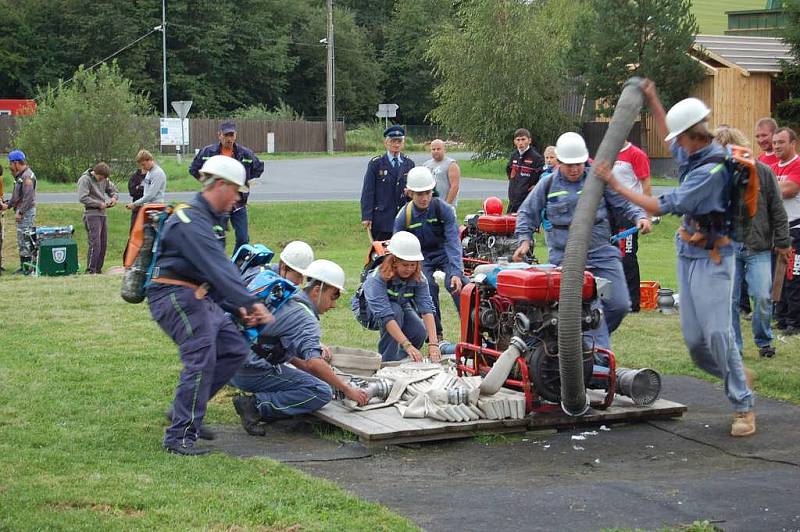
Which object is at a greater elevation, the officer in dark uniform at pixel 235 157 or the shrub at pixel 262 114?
the shrub at pixel 262 114

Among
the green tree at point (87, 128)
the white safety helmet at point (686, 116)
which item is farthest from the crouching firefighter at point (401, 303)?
the green tree at point (87, 128)

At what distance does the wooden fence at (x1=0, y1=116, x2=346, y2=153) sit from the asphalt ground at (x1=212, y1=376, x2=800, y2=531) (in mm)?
53534

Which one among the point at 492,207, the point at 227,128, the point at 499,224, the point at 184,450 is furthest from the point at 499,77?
the point at 184,450

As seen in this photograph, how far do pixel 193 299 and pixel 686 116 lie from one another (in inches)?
131

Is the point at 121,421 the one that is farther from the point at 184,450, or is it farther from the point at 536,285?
the point at 536,285

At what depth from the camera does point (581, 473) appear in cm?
668

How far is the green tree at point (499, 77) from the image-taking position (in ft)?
Answer: 124

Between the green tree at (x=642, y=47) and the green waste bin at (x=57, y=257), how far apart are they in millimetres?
23665

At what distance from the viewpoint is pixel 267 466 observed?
665 cm

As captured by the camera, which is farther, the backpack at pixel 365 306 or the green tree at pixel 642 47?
the green tree at pixel 642 47

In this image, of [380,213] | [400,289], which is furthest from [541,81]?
[400,289]

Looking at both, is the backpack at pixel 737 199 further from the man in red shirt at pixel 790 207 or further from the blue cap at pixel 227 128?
the blue cap at pixel 227 128

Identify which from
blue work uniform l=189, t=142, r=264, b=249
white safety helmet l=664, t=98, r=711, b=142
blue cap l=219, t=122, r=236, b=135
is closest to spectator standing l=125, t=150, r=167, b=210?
blue work uniform l=189, t=142, r=264, b=249

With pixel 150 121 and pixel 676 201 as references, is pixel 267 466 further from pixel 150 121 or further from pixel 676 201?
pixel 150 121
